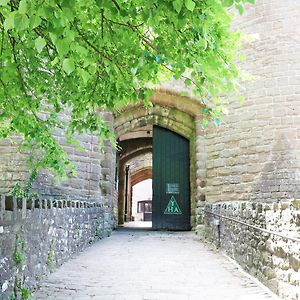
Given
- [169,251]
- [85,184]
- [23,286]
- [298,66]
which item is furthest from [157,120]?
[23,286]

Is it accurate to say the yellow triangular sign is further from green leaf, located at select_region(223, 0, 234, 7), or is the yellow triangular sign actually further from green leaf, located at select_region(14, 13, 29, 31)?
green leaf, located at select_region(14, 13, 29, 31)

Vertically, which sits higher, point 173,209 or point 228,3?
point 228,3

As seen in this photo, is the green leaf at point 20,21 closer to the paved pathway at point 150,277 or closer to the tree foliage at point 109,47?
the tree foliage at point 109,47

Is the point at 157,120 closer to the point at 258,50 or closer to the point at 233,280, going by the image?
the point at 258,50

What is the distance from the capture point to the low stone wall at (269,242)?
3.25 m

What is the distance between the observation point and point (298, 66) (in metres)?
8.06

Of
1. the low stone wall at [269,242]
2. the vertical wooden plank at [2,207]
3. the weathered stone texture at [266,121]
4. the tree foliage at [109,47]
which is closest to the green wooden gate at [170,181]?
the weathered stone texture at [266,121]

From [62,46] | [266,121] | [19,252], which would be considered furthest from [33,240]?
[266,121]

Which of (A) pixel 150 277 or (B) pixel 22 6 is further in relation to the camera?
(A) pixel 150 277

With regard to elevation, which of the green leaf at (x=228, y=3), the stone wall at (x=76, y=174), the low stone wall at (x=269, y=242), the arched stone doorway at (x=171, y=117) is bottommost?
the low stone wall at (x=269, y=242)

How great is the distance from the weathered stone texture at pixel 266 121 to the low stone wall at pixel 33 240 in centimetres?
363

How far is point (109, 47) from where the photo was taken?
378cm

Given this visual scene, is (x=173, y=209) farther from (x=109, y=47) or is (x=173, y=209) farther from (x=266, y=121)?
(x=109, y=47)

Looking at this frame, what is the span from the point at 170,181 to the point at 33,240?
Result: 6804 millimetres
